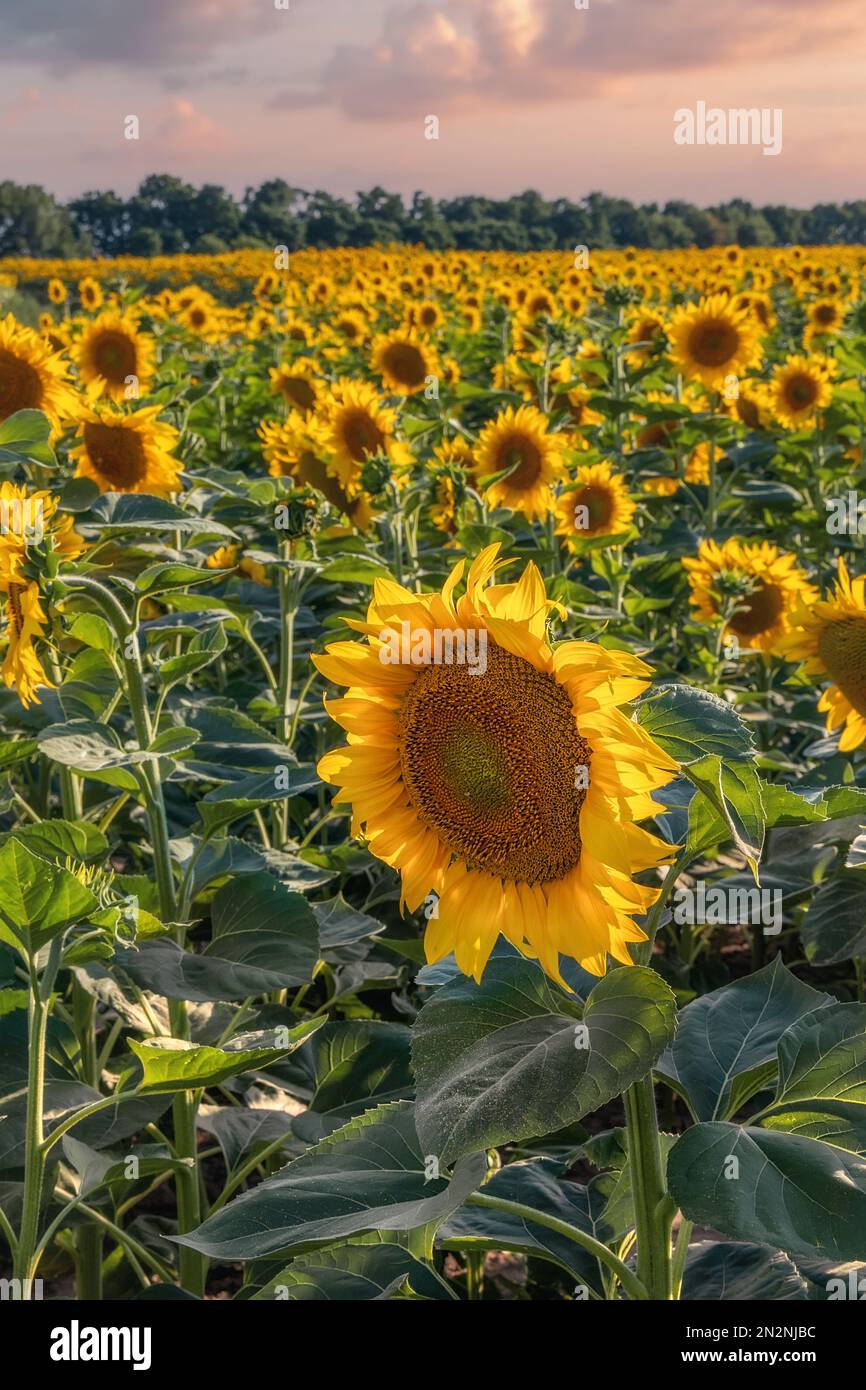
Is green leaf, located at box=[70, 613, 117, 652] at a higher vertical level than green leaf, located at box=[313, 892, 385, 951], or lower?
higher

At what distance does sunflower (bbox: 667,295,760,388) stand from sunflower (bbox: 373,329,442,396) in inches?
45.6

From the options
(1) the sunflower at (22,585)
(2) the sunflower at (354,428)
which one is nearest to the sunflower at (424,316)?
(2) the sunflower at (354,428)

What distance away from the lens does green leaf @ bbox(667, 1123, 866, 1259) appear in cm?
118

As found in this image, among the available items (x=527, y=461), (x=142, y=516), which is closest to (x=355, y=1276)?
(x=142, y=516)

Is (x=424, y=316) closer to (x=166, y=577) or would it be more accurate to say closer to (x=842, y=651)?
(x=842, y=651)

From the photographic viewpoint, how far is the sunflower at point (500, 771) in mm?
1240

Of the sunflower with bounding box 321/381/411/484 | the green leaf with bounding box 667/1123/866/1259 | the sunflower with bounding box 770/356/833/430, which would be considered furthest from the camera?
the sunflower with bounding box 770/356/833/430

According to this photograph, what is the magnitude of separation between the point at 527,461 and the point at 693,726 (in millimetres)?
3453

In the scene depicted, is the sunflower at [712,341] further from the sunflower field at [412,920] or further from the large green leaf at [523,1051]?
the large green leaf at [523,1051]

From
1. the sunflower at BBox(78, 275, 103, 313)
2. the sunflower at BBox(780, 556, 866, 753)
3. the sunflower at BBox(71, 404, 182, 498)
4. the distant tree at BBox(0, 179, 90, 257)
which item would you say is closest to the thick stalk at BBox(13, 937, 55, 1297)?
the sunflower at BBox(780, 556, 866, 753)

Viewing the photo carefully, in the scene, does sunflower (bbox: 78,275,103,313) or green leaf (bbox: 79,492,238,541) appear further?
sunflower (bbox: 78,275,103,313)

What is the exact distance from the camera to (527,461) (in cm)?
461

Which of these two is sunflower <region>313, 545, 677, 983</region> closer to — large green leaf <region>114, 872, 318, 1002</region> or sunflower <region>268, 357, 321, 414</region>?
large green leaf <region>114, 872, 318, 1002</region>

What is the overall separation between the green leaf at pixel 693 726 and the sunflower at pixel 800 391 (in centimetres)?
505
